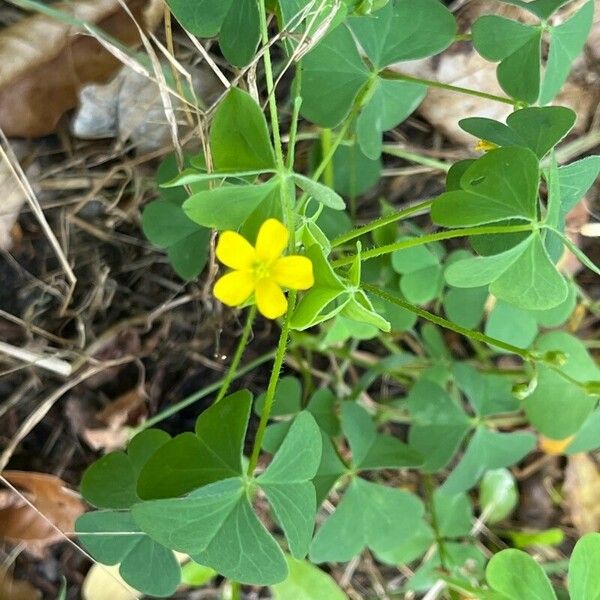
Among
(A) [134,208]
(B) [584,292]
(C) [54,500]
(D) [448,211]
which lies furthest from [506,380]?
(C) [54,500]

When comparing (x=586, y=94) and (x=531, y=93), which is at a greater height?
(x=531, y=93)

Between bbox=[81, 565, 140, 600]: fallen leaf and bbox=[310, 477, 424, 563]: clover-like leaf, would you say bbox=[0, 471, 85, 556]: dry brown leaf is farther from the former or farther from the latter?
bbox=[310, 477, 424, 563]: clover-like leaf

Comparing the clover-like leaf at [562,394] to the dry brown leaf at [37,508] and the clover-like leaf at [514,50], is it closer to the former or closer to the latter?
the clover-like leaf at [514,50]

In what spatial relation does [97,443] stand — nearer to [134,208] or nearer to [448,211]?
[134,208]

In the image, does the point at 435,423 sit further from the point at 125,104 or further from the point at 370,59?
the point at 125,104

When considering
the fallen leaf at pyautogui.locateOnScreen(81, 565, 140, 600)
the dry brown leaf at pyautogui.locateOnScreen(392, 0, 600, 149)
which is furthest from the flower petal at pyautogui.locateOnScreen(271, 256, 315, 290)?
the fallen leaf at pyautogui.locateOnScreen(81, 565, 140, 600)

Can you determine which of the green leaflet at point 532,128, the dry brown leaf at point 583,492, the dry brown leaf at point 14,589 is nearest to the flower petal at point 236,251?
the green leaflet at point 532,128

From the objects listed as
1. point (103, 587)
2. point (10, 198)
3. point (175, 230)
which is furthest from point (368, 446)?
point (10, 198)
